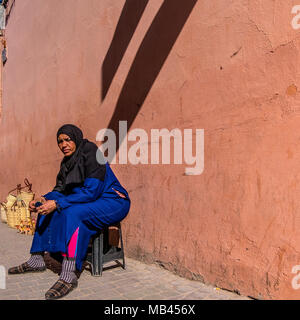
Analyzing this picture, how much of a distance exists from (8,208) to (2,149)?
3.33 m

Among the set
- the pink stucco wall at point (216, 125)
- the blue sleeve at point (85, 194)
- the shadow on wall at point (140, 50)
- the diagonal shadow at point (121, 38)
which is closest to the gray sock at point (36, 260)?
the blue sleeve at point (85, 194)

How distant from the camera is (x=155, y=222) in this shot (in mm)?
3330

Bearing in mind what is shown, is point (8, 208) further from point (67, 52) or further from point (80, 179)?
point (80, 179)

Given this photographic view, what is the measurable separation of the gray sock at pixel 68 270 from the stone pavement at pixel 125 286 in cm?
12

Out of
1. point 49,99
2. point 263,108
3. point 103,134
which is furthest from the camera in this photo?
point 49,99

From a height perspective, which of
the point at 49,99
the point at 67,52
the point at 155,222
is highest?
the point at 67,52

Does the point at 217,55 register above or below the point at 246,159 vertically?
above

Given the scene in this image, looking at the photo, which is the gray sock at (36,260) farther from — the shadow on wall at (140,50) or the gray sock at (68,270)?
the shadow on wall at (140,50)

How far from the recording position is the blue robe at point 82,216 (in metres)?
2.81

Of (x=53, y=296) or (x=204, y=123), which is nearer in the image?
(x=53, y=296)

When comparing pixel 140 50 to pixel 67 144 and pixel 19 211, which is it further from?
pixel 19 211

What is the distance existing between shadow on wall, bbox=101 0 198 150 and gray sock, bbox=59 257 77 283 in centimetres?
167

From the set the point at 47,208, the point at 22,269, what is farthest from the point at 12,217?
the point at 47,208
